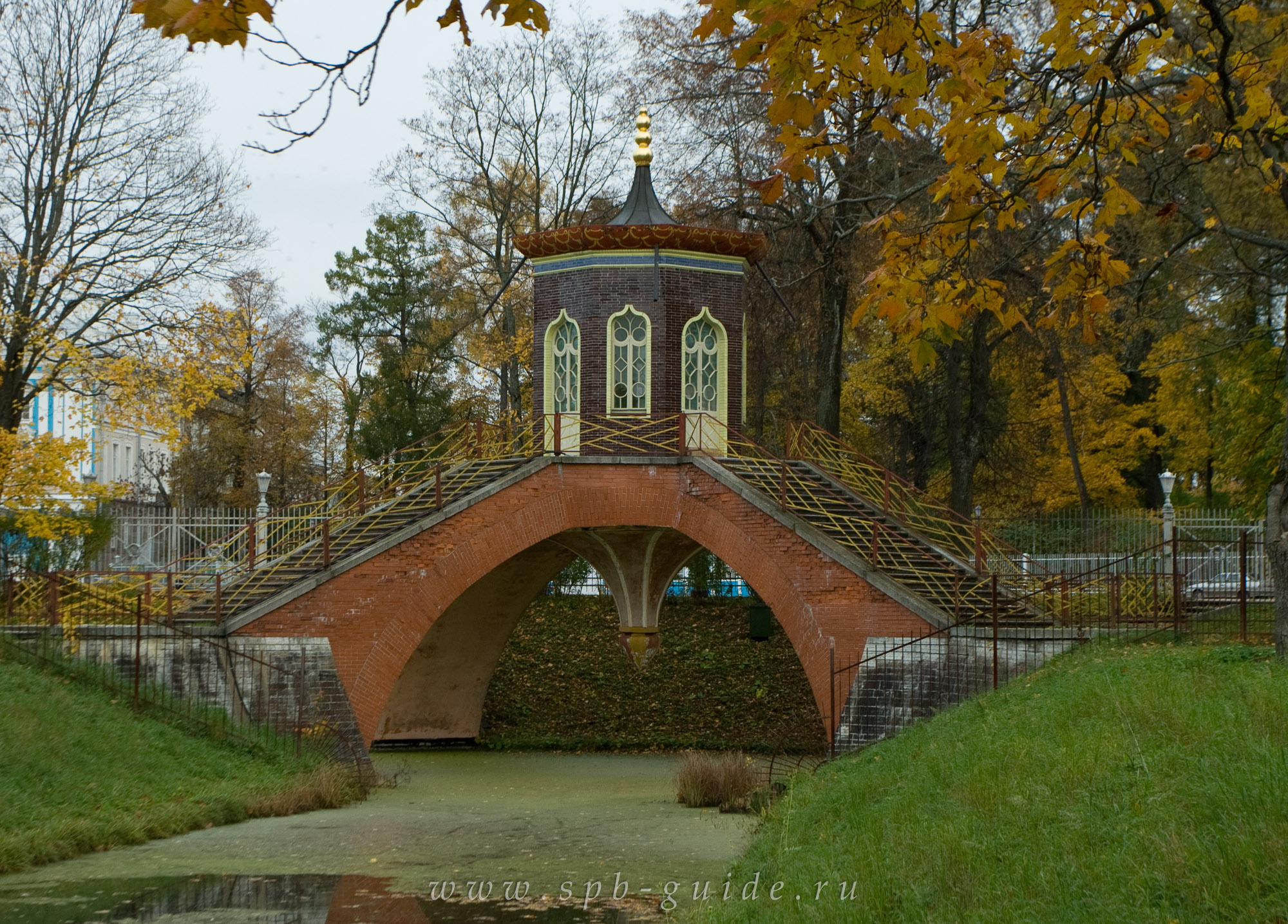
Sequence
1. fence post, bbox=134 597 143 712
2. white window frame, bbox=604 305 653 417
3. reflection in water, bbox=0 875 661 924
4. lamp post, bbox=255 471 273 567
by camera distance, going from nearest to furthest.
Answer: reflection in water, bbox=0 875 661 924 → fence post, bbox=134 597 143 712 → lamp post, bbox=255 471 273 567 → white window frame, bbox=604 305 653 417

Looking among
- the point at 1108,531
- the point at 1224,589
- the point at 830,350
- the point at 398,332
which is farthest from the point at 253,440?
the point at 1224,589

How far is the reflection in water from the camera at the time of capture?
11.2 metres

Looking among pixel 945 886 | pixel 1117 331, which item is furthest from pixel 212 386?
pixel 1117 331

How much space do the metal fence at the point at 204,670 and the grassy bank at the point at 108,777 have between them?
1.90 ft

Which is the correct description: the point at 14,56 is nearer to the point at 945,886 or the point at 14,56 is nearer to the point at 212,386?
the point at 212,386

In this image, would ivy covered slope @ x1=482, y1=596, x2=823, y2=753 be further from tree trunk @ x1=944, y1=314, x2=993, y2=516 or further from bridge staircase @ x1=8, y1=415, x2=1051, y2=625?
bridge staircase @ x1=8, y1=415, x2=1051, y2=625

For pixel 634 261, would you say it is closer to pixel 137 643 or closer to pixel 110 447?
pixel 137 643

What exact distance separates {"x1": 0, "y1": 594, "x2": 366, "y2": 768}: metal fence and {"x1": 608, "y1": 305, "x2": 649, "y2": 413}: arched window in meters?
6.08

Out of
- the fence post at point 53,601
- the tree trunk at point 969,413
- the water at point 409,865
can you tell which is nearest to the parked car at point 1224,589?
the tree trunk at point 969,413

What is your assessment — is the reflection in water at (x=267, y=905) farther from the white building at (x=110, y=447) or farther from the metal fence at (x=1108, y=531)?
the metal fence at (x=1108, y=531)

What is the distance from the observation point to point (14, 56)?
23.7m

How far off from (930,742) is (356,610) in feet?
30.9

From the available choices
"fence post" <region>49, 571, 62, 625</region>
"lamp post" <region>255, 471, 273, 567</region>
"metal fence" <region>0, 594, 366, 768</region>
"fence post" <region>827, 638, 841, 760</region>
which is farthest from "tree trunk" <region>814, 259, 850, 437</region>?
"fence post" <region>49, 571, 62, 625</region>

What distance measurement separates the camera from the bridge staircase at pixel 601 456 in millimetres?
19375
